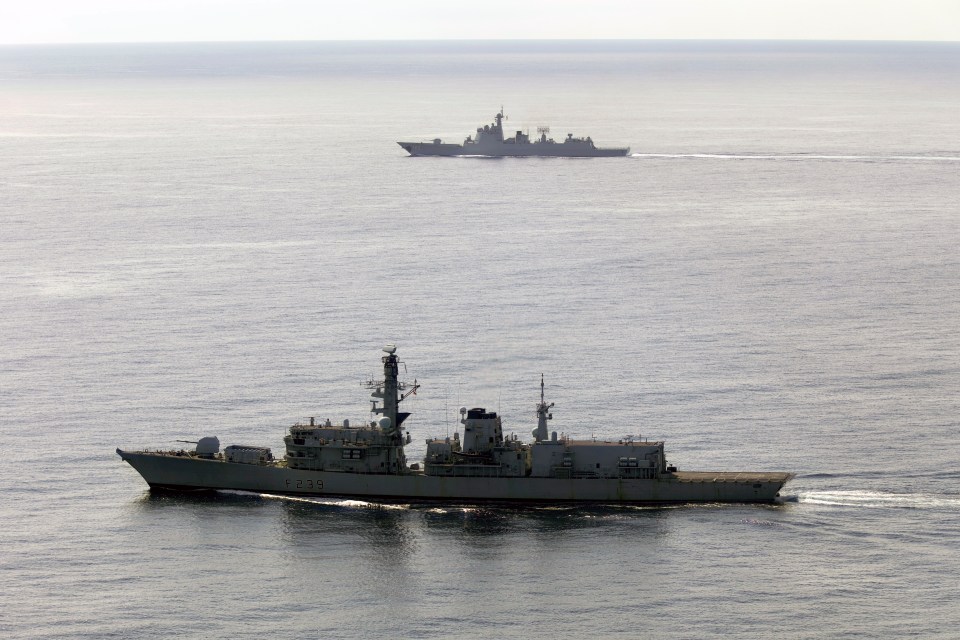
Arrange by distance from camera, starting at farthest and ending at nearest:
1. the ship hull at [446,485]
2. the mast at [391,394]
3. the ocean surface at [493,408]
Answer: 1. the mast at [391,394]
2. the ship hull at [446,485]
3. the ocean surface at [493,408]

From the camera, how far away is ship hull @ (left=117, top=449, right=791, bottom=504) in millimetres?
90312

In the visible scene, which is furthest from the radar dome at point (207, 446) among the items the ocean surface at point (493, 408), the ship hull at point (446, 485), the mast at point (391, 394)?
the mast at point (391, 394)

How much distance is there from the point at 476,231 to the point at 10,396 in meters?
81.8

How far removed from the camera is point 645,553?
81750 mm

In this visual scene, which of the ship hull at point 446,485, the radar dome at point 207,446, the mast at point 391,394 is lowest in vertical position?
the ship hull at point 446,485

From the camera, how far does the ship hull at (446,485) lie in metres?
90.3

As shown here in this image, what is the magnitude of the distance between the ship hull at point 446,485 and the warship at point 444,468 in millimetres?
63

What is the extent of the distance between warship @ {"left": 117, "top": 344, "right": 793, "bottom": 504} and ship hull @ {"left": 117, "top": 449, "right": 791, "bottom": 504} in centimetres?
6

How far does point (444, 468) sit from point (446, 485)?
3.52 ft

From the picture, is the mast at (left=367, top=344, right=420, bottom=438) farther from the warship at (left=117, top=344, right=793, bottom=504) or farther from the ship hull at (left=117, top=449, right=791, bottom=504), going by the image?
the ship hull at (left=117, top=449, right=791, bottom=504)

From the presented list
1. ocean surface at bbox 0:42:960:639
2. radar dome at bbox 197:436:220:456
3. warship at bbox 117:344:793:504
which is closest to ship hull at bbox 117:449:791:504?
warship at bbox 117:344:793:504

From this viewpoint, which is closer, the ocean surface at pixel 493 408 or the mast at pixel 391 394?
the ocean surface at pixel 493 408

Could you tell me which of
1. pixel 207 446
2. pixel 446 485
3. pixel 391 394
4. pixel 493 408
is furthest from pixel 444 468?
pixel 207 446

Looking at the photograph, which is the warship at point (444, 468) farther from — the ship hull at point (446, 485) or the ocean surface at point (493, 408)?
the ocean surface at point (493, 408)
